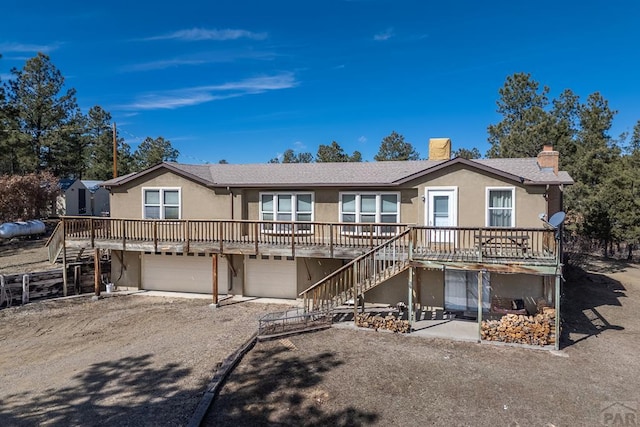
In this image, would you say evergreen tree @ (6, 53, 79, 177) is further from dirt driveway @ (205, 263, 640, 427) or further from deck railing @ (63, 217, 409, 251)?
dirt driveway @ (205, 263, 640, 427)

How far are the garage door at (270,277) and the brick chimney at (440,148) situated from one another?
7863 millimetres

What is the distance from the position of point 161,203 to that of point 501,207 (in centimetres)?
1403

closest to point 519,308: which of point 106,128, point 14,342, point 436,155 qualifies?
point 436,155

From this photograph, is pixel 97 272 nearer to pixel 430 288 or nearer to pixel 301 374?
pixel 301 374

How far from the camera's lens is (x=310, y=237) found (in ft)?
51.2

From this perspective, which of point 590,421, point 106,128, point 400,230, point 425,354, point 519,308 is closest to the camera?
point 590,421

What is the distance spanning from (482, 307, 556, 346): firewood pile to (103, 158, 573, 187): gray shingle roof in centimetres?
448

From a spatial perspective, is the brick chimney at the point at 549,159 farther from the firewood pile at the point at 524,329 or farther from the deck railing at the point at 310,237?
the firewood pile at the point at 524,329

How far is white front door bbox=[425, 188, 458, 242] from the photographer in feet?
46.7

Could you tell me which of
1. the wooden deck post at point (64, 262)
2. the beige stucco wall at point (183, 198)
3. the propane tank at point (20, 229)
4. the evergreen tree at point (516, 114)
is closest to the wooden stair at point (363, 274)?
the beige stucco wall at point (183, 198)

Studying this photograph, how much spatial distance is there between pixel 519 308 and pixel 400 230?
479 centimetres

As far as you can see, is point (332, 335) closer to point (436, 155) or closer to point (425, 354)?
point (425, 354)

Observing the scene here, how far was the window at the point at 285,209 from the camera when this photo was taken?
16.3 meters

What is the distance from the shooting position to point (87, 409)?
26.5ft
